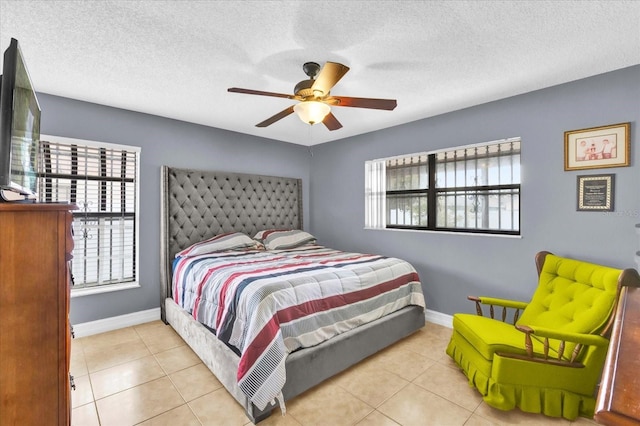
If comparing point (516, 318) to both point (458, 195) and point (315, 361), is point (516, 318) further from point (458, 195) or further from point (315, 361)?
point (315, 361)

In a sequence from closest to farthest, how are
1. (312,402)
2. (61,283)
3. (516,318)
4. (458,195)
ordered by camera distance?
(61,283) < (312,402) < (516,318) < (458,195)

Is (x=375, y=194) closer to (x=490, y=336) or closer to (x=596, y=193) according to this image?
(x=596, y=193)

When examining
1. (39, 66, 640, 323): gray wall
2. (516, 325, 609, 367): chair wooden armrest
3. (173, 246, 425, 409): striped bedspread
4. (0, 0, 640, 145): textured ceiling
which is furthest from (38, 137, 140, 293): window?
(516, 325, 609, 367): chair wooden armrest

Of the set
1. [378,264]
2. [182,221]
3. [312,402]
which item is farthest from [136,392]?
[378,264]

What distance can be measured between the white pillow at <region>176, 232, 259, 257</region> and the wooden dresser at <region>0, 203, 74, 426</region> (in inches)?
92.2

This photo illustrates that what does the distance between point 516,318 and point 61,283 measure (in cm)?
312

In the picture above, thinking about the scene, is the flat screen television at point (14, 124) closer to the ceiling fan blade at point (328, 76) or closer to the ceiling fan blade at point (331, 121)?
the ceiling fan blade at point (328, 76)

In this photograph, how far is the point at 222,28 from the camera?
6.22ft

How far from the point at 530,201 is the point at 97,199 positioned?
4506 mm

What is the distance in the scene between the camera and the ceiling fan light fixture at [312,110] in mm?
2293

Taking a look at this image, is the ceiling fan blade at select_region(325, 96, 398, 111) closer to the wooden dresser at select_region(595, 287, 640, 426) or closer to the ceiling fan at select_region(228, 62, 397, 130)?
the ceiling fan at select_region(228, 62, 397, 130)

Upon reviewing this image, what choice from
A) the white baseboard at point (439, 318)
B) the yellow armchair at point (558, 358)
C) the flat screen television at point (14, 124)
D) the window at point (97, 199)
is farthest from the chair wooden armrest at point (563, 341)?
the window at point (97, 199)

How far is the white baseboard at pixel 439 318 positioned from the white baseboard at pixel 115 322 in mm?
3313

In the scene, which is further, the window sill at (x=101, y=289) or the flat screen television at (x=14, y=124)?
the window sill at (x=101, y=289)
